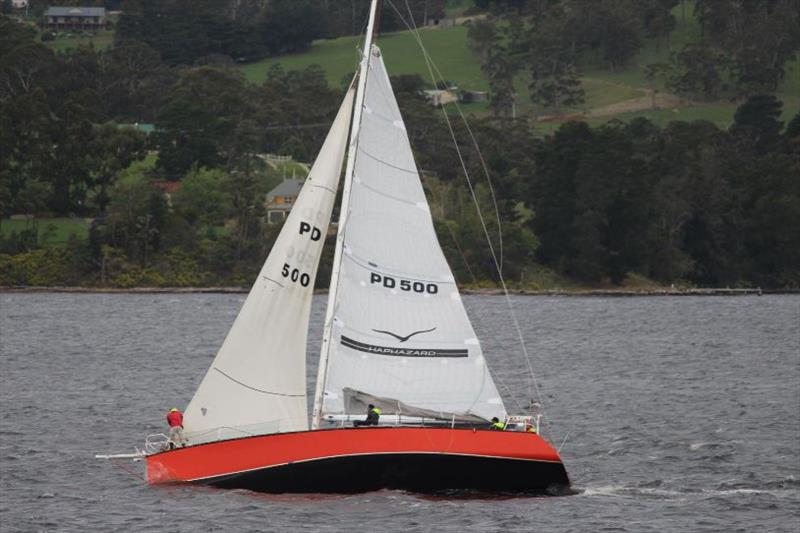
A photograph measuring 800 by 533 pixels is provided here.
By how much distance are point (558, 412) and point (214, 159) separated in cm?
9997

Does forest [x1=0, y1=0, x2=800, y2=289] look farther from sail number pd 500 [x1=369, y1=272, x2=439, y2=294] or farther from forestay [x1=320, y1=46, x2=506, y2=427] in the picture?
sail number pd 500 [x1=369, y1=272, x2=439, y2=294]

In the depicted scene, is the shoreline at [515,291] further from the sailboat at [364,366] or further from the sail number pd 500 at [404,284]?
the sail number pd 500 at [404,284]

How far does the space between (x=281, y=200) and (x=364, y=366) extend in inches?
4299

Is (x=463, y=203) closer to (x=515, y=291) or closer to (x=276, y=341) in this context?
(x=515, y=291)

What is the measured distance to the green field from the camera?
12900 cm

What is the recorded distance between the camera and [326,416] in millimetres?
30234

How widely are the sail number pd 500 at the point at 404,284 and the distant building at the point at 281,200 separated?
107 m

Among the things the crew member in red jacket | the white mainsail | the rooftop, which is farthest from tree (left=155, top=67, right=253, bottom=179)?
the white mainsail

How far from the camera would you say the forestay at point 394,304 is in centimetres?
3014

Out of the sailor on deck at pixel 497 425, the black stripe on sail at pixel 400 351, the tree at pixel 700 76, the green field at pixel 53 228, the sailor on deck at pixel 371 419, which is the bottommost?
the green field at pixel 53 228

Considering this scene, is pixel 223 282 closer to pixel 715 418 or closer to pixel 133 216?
pixel 133 216

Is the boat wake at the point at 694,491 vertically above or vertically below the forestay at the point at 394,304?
below

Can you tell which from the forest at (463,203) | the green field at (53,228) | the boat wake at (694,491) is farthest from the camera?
the green field at (53,228)

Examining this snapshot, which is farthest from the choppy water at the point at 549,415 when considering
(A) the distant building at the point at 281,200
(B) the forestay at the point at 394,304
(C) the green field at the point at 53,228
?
(A) the distant building at the point at 281,200
